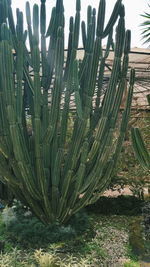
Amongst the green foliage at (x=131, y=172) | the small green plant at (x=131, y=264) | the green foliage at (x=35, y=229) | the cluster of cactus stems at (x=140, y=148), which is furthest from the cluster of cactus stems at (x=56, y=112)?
the green foliage at (x=131, y=172)

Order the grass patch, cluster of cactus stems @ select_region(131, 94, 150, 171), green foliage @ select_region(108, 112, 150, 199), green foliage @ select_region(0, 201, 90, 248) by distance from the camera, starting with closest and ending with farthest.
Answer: the grass patch → green foliage @ select_region(0, 201, 90, 248) → cluster of cactus stems @ select_region(131, 94, 150, 171) → green foliage @ select_region(108, 112, 150, 199)

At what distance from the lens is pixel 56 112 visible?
14.6 ft

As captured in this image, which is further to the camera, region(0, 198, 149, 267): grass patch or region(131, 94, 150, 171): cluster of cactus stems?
region(131, 94, 150, 171): cluster of cactus stems

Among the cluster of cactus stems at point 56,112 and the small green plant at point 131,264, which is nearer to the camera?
the cluster of cactus stems at point 56,112

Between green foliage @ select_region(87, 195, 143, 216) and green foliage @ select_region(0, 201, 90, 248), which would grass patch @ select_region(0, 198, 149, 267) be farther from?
green foliage @ select_region(87, 195, 143, 216)

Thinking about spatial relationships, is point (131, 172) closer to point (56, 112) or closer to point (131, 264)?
point (131, 264)

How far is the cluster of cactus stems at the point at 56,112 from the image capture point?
4.23m

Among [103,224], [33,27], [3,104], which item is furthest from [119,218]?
[33,27]

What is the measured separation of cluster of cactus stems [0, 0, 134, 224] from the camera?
13.9 feet

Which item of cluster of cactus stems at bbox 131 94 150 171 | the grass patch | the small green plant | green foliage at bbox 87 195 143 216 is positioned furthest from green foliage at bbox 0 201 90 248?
green foliage at bbox 87 195 143 216

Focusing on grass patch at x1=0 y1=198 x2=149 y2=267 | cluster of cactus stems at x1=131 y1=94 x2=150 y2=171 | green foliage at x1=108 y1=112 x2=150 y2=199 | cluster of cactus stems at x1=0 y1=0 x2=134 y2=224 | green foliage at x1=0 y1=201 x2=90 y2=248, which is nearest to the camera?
cluster of cactus stems at x1=0 y1=0 x2=134 y2=224

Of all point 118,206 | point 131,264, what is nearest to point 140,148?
point 131,264

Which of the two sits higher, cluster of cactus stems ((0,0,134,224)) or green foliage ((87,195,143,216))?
cluster of cactus stems ((0,0,134,224))

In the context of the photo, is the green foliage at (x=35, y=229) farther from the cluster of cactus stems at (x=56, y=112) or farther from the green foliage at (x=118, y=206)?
the green foliage at (x=118, y=206)
